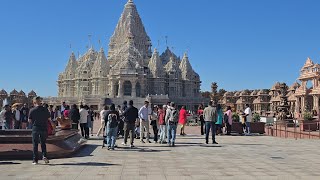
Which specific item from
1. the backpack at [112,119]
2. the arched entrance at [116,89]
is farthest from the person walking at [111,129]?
the arched entrance at [116,89]

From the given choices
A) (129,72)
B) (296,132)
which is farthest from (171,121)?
(129,72)

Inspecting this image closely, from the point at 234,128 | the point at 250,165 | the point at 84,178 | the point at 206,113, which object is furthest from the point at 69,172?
the point at 234,128

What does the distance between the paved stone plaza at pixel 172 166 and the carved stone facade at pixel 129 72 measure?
189 feet

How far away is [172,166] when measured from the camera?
10.2 m

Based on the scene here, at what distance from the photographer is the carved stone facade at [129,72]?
2940 inches

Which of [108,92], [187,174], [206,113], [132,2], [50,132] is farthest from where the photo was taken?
[132,2]

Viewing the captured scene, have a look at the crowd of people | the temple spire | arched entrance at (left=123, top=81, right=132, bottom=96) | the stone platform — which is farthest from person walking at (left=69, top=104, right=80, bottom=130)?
the temple spire

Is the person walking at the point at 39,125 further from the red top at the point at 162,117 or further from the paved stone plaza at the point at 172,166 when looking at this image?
the red top at the point at 162,117

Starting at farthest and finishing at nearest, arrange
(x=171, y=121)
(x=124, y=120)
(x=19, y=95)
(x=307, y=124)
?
(x=19, y=95), (x=307, y=124), (x=171, y=121), (x=124, y=120)

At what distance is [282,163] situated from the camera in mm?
10883

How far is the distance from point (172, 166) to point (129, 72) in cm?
6376

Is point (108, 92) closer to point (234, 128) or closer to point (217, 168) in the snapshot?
point (234, 128)

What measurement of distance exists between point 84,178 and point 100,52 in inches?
2826

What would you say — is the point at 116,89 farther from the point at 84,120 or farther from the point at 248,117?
the point at 84,120
